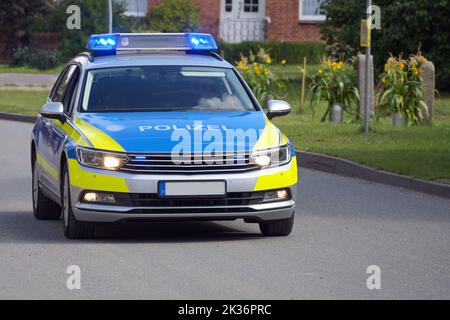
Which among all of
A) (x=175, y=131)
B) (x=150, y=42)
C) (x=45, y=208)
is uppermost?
(x=150, y=42)

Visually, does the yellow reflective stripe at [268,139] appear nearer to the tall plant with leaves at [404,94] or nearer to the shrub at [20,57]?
the tall plant with leaves at [404,94]

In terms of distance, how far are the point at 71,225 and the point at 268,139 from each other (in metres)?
1.76

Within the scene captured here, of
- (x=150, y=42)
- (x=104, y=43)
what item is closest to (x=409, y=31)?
(x=150, y=42)

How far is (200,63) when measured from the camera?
12703mm

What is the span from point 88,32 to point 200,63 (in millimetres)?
38491

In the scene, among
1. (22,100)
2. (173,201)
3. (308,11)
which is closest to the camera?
(173,201)

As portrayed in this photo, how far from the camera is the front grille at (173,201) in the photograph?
11.0 metres

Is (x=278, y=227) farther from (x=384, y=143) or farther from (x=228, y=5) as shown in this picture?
(x=228, y=5)

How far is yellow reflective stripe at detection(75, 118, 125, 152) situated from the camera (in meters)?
11.1

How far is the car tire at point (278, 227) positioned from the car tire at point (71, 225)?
4.78 feet

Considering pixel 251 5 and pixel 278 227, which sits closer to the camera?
pixel 278 227

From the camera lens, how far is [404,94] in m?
25.1

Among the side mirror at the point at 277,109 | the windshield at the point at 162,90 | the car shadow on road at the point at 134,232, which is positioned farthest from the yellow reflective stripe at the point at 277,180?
the windshield at the point at 162,90
